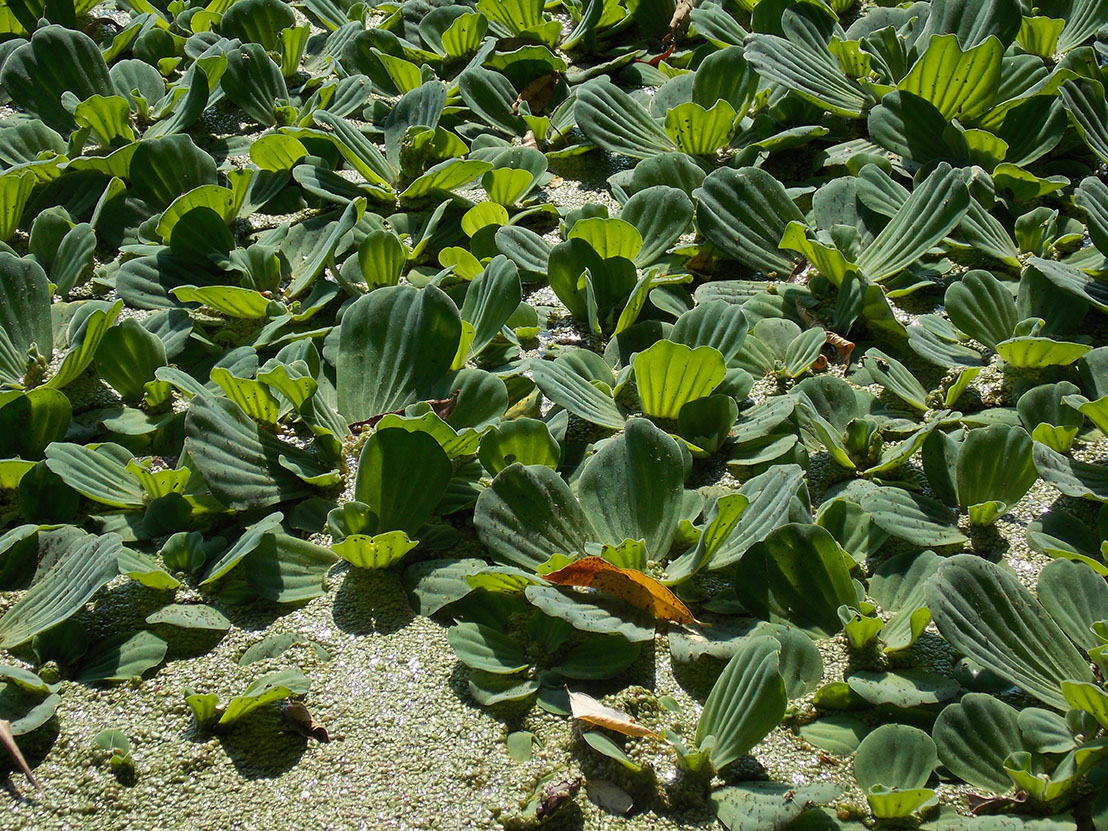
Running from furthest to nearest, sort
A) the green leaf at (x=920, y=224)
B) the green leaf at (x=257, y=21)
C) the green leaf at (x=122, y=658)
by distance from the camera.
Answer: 1. the green leaf at (x=257, y=21)
2. the green leaf at (x=920, y=224)
3. the green leaf at (x=122, y=658)

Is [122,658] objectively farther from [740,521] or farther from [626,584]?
[740,521]

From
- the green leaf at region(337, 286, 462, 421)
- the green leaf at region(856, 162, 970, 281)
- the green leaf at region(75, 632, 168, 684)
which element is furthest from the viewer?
the green leaf at region(856, 162, 970, 281)

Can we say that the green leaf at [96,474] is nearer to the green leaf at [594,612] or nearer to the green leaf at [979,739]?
the green leaf at [594,612]

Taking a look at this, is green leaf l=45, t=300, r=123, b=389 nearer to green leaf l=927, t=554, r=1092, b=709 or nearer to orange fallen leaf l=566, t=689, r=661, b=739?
orange fallen leaf l=566, t=689, r=661, b=739

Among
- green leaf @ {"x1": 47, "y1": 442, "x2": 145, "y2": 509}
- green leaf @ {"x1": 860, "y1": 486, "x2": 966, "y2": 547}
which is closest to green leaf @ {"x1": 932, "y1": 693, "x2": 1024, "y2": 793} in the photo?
green leaf @ {"x1": 860, "y1": 486, "x2": 966, "y2": 547}

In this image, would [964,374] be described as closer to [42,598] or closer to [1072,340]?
[1072,340]

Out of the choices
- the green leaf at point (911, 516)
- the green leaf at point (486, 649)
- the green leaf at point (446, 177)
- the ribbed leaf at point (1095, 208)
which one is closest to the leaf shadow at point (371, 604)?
the green leaf at point (486, 649)

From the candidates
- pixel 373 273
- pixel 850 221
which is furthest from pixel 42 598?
pixel 850 221
